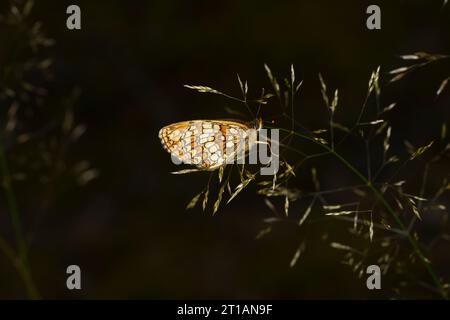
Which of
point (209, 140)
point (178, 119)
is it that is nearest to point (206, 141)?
point (209, 140)

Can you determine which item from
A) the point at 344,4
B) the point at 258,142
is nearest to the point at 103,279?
the point at 344,4

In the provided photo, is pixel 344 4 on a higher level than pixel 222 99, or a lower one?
higher

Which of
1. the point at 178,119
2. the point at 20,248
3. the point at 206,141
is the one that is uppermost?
the point at 206,141

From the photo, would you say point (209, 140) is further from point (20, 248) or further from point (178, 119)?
point (178, 119)

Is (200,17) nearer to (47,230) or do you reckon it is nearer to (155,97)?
(155,97)

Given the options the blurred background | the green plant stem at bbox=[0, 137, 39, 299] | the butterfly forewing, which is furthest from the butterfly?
the blurred background

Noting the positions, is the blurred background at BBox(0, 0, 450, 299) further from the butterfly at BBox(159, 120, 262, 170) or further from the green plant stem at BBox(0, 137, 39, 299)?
the butterfly at BBox(159, 120, 262, 170)

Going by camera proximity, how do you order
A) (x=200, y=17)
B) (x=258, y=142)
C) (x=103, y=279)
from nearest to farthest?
(x=258, y=142)
(x=103, y=279)
(x=200, y=17)

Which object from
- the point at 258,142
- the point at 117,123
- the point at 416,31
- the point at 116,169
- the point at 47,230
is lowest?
the point at 47,230
